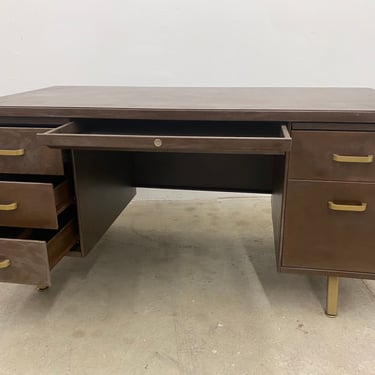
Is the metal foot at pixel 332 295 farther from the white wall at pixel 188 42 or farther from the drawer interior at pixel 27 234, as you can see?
the white wall at pixel 188 42

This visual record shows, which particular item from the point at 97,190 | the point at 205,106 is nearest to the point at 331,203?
the point at 205,106

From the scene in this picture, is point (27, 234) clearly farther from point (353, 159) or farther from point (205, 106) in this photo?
point (353, 159)

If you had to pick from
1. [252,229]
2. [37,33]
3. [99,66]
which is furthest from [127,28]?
[252,229]

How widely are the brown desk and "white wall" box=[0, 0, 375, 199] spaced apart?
768 millimetres

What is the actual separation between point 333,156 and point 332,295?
42 cm

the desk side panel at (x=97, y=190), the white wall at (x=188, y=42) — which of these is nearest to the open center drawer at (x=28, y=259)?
the desk side panel at (x=97, y=190)

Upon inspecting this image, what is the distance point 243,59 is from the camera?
6.29 feet

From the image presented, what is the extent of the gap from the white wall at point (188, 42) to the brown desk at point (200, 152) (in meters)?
0.77

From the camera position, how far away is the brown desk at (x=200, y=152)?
3.10 ft

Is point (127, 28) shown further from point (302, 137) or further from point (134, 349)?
point (134, 349)

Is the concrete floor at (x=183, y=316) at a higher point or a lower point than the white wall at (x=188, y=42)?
lower

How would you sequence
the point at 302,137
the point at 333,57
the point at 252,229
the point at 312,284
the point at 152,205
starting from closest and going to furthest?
the point at 302,137, the point at 312,284, the point at 252,229, the point at 333,57, the point at 152,205

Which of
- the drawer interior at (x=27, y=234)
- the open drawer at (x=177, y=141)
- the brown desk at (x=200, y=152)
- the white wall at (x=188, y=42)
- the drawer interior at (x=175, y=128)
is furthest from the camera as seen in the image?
the white wall at (x=188, y=42)

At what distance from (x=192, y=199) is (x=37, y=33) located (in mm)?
1140
